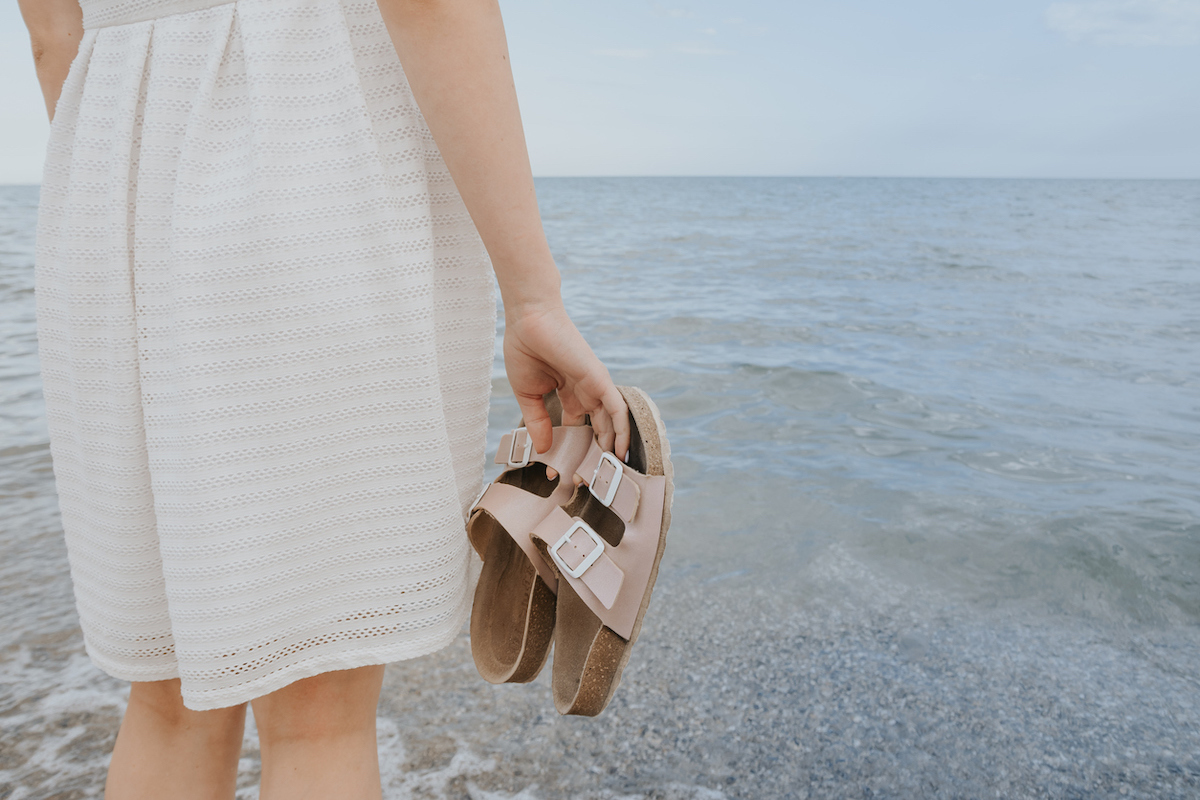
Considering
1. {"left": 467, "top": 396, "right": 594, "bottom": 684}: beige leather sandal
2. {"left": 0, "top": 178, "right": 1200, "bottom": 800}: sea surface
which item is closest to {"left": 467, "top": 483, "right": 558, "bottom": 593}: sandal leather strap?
{"left": 467, "top": 396, "right": 594, "bottom": 684}: beige leather sandal

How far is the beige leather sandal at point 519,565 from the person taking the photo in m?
1.09

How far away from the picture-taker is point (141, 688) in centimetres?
104

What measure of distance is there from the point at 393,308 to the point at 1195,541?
361 centimetres

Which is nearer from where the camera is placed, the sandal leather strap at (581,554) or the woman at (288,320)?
the woman at (288,320)

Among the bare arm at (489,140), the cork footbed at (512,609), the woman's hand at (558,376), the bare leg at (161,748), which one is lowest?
the bare leg at (161,748)

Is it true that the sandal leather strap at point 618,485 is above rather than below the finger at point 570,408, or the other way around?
below

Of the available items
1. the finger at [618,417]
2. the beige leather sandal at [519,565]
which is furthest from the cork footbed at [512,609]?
the finger at [618,417]

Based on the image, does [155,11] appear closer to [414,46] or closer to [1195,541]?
[414,46]

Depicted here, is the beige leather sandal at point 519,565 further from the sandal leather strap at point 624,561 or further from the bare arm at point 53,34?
the bare arm at point 53,34

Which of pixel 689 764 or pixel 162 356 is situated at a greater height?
pixel 162 356

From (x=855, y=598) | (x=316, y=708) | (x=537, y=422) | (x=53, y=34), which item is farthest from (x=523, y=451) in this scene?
(x=855, y=598)

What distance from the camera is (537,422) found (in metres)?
1.13

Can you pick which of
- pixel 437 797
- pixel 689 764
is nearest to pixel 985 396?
pixel 689 764

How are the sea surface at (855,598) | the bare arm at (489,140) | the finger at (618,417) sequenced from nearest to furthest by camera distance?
the bare arm at (489,140)
the finger at (618,417)
the sea surface at (855,598)
